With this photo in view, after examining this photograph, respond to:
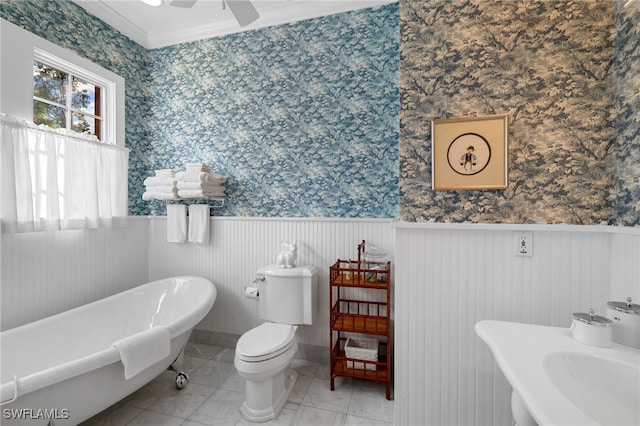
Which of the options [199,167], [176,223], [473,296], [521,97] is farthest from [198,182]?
[521,97]

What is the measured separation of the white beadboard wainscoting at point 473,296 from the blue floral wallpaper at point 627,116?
0.41 feet

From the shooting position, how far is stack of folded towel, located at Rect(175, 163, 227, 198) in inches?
96.7

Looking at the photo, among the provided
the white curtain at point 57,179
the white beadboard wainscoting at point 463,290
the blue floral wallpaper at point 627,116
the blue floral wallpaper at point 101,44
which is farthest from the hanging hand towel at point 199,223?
the blue floral wallpaper at point 627,116

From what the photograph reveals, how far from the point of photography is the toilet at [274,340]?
1.73 metres

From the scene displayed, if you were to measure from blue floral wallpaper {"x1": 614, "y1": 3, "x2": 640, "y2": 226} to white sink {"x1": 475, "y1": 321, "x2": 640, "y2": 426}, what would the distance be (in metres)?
0.66

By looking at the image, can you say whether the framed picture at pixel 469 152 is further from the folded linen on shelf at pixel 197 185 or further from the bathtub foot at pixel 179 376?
the bathtub foot at pixel 179 376

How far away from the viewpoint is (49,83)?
2213mm

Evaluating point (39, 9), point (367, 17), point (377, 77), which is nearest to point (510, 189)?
point (377, 77)

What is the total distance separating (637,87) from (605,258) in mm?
782

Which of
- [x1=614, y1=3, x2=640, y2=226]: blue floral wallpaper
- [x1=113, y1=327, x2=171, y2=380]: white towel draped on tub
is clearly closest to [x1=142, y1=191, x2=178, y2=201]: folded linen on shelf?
[x1=113, y1=327, x2=171, y2=380]: white towel draped on tub

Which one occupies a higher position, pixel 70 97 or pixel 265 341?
pixel 70 97

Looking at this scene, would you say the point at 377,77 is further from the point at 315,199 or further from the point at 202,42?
the point at 202,42

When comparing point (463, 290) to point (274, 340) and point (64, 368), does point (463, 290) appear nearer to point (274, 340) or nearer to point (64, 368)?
point (274, 340)

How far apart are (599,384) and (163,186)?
3.06 metres
